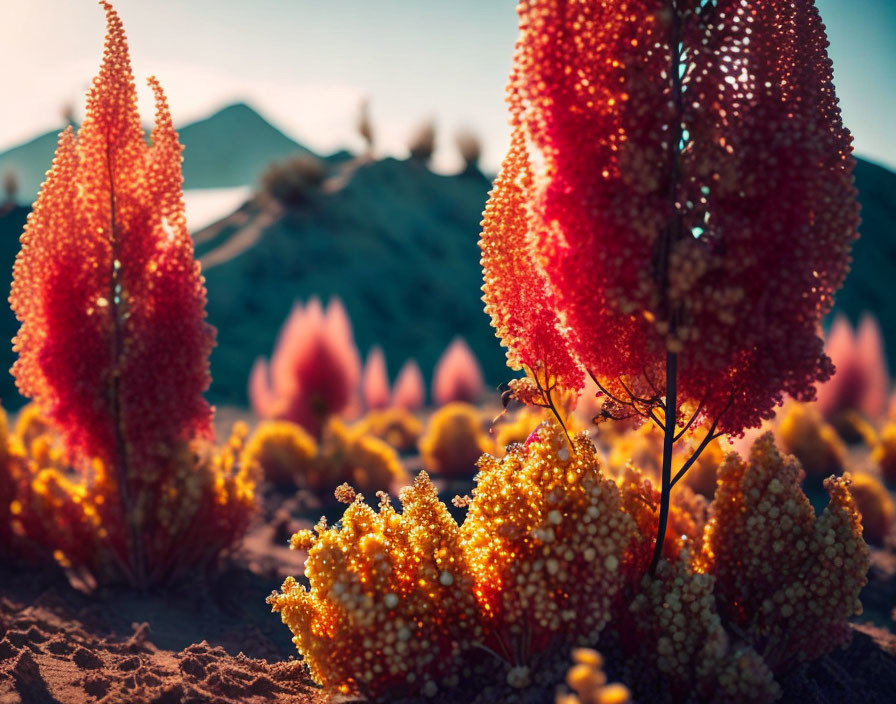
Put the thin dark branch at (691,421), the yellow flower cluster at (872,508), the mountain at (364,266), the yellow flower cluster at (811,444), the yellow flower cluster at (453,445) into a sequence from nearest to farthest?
the thin dark branch at (691,421), the yellow flower cluster at (872,508), the yellow flower cluster at (811,444), the yellow flower cluster at (453,445), the mountain at (364,266)

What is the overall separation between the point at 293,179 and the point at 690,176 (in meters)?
39.7

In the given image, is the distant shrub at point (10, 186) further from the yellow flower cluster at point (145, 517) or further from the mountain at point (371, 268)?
the yellow flower cluster at point (145, 517)

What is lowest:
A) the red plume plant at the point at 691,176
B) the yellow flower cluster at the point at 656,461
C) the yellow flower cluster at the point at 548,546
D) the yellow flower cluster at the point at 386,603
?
the yellow flower cluster at the point at 656,461

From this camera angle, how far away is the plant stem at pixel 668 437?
9.93 feet

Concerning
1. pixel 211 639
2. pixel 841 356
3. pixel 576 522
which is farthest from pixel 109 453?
pixel 841 356

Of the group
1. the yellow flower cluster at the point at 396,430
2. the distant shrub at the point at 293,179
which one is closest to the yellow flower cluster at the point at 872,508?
the yellow flower cluster at the point at 396,430

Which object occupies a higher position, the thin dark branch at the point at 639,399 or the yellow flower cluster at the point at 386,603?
the thin dark branch at the point at 639,399

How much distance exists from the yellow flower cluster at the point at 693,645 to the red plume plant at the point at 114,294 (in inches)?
124

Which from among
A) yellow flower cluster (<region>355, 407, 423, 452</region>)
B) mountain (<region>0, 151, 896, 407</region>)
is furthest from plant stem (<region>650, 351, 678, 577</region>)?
mountain (<region>0, 151, 896, 407</region>)

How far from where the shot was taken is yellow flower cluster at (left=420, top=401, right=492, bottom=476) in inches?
411

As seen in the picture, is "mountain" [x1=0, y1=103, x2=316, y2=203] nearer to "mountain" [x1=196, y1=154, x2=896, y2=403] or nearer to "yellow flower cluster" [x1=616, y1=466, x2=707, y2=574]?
"mountain" [x1=196, y1=154, x2=896, y2=403]

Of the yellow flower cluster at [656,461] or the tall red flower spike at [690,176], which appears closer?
the tall red flower spike at [690,176]

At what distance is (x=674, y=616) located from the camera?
9.72 ft

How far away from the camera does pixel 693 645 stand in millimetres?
2951
